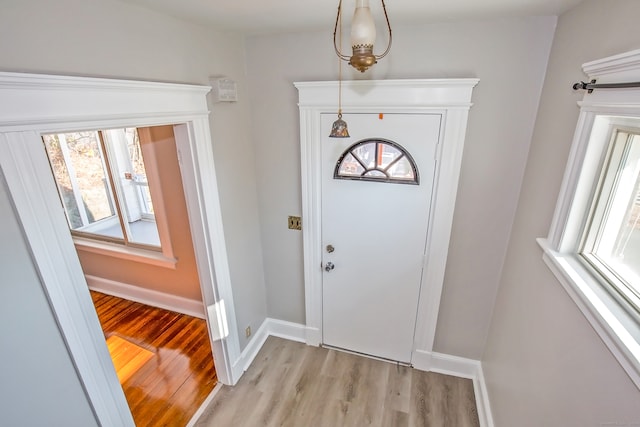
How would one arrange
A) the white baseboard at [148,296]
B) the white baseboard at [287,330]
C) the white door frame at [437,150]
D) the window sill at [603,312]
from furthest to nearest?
the white baseboard at [148,296] → the white baseboard at [287,330] → the white door frame at [437,150] → the window sill at [603,312]

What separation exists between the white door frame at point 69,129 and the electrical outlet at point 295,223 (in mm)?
811

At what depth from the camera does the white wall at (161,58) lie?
102 cm

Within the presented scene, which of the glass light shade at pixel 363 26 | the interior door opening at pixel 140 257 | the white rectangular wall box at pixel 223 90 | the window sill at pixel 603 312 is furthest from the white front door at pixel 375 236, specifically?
the interior door opening at pixel 140 257

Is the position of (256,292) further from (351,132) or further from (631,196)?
(631,196)

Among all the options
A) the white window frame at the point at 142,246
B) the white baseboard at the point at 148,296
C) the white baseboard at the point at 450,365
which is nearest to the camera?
the white baseboard at the point at 450,365

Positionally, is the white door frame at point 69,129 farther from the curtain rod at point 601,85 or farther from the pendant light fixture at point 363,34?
the curtain rod at point 601,85

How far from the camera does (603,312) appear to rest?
98cm

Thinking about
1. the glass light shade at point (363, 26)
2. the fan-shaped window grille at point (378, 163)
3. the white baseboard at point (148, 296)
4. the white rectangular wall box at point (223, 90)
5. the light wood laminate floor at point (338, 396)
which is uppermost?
the glass light shade at point (363, 26)

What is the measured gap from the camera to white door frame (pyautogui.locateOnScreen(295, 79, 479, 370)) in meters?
1.83

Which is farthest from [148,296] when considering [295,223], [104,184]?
[295,223]

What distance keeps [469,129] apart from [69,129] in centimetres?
204

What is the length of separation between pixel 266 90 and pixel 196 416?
241 centimetres

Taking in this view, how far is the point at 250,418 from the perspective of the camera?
213 centimetres

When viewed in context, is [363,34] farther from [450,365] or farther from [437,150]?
[450,365]
